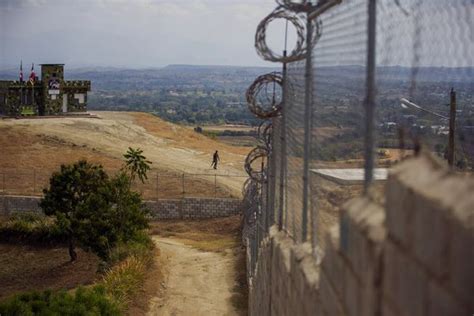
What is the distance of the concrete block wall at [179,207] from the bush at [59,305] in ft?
58.7

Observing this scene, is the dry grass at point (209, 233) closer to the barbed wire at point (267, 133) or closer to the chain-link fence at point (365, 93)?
the barbed wire at point (267, 133)

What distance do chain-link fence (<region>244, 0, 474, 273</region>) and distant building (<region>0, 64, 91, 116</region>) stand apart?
45648 mm

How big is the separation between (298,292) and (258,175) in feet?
29.0

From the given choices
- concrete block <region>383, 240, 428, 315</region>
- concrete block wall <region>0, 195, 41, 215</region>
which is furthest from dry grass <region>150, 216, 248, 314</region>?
concrete block <region>383, 240, 428, 315</region>

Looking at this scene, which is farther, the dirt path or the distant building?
the distant building

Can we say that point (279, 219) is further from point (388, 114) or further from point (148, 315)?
point (148, 315)

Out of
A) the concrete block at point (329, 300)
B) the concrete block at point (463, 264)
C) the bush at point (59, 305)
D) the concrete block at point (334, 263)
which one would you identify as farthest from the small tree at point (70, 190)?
the concrete block at point (463, 264)

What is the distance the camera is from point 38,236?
93.0ft

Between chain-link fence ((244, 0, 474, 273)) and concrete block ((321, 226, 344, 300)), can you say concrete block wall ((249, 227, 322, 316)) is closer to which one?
chain-link fence ((244, 0, 474, 273))

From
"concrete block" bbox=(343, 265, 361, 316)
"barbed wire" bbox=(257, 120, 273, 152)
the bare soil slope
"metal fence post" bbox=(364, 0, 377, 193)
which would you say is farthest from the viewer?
the bare soil slope

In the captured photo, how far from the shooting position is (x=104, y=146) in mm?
43406

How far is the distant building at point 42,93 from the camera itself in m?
49.6

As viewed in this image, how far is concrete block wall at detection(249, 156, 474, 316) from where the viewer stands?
1889 mm

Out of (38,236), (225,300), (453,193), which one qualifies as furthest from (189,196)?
(453,193)
